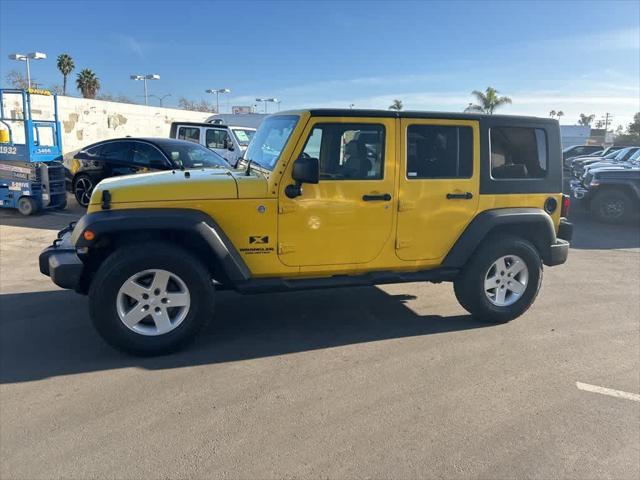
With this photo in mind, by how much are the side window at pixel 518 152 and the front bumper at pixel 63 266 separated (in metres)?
3.73

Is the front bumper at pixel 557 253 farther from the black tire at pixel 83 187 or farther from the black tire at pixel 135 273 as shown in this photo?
the black tire at pixel 83 187

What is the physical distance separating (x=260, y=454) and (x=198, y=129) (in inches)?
480

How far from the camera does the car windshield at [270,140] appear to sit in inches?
168

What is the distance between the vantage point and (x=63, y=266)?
151 inches

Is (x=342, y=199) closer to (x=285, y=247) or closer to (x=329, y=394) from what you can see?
(x=285, y=247)

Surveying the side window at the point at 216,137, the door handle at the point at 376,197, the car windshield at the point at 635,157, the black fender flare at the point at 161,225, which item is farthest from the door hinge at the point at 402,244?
the car windshield at the point at 635,157

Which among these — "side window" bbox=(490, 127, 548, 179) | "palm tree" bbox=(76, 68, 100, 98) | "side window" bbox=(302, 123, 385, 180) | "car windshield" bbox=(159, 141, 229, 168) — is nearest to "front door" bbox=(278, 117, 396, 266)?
"side window" bbox=(302, 123, 385, 180)

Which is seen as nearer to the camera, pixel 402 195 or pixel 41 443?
pixel 41 443

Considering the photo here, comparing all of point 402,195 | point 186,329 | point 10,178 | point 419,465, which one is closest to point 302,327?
point 186,329

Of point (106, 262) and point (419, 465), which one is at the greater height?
point (106, 262)

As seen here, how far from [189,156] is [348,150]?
6.38 metres

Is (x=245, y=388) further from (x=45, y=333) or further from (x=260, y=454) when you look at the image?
(x=45, y=333)

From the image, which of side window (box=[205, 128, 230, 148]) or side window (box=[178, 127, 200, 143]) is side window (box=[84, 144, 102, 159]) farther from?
side window (box=[205, 128, 230, 148])

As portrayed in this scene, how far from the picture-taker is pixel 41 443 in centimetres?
288
